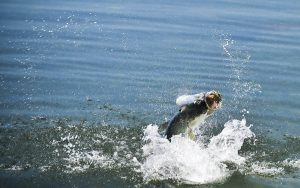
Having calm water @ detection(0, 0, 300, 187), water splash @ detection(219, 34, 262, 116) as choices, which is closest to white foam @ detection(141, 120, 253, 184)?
calm water @ detection(0, 0, 300, 187)

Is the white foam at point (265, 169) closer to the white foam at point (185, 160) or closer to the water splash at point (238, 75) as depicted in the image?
the white foam at point (185, 160)

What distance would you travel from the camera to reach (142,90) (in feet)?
50.5

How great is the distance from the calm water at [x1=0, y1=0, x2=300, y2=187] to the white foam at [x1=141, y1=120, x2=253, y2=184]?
0.02m

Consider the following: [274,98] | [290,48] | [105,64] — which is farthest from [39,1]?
[274,98]

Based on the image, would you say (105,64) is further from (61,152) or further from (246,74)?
(61,152)

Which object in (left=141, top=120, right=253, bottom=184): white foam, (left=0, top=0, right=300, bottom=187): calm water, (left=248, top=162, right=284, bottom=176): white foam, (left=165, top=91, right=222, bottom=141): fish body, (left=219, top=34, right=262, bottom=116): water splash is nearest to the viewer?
(left=165, top=91, right=222, bottom=141): fish body

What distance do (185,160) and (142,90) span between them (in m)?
4.98

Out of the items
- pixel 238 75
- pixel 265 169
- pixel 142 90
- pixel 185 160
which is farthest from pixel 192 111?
pixel 238 75

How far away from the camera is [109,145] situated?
11688 millimetres

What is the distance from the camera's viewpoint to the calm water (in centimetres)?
1073

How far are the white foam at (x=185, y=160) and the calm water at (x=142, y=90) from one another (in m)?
0.02

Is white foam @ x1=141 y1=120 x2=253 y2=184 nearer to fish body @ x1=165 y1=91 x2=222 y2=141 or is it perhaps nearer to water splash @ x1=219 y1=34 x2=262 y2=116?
fish body @ x1=165 y1=91 x2=222 y2=141

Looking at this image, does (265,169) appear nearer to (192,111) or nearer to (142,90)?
(192,111)

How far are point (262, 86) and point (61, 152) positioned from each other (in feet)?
24.0
